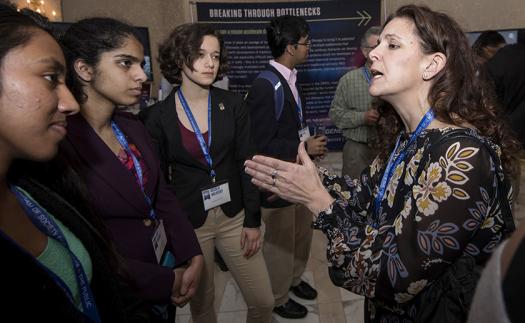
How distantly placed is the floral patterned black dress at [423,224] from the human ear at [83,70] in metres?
1.04

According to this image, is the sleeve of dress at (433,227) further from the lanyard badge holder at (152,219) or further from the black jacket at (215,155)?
the black jacket at (215,155)

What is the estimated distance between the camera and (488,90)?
1.24 m

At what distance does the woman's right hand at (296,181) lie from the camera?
1236 millimetres

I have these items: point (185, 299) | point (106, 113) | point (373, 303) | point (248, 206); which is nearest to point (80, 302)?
point (185, 299)

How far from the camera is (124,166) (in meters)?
1.41

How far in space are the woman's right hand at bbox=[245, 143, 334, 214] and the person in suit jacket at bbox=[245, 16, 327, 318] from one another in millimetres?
1123

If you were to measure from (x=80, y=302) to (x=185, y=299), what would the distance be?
2.20 ft

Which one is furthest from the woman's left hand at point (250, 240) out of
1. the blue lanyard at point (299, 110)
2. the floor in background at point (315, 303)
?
the blue lanyard at point (299, 110)

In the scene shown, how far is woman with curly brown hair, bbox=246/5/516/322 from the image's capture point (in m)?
0.99

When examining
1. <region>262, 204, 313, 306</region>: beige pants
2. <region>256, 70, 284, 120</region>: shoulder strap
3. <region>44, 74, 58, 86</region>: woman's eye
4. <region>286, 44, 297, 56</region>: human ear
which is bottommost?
<region>262, 204, 313, 306</region>: beige pants

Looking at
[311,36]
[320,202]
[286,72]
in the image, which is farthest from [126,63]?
[311,36]

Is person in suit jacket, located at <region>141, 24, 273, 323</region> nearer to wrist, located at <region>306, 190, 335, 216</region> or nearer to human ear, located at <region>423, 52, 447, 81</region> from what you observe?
wrist, located at <region>306, 190, 335, 216</region>

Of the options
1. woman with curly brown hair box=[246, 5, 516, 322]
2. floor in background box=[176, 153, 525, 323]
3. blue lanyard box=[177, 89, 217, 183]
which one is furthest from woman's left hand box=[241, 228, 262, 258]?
floor in background box=[176, 153, 525, 323]

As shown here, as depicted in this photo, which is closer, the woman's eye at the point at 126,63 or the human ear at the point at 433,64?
the human ear at the point at 433,64
